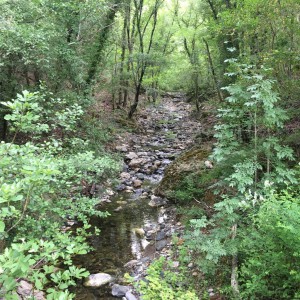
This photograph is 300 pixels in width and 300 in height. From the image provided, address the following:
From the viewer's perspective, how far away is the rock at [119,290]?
4.80 metres

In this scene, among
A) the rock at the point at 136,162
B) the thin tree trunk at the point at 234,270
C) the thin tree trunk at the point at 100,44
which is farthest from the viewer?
the rock at the point at 136,162

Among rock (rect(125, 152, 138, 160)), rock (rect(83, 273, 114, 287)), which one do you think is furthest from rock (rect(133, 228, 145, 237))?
rock (rect(125, 152, 138, 160))

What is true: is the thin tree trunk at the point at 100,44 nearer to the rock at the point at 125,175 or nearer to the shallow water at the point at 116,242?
the rock at the point at 125,175

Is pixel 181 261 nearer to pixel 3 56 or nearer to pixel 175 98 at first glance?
pixel 3 56

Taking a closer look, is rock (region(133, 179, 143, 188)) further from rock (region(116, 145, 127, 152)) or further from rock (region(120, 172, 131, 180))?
rock (region(116, 145, 127, 152))

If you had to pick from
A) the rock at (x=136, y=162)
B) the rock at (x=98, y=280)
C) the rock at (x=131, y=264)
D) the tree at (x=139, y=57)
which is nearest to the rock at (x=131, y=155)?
the rock at (x=136, y=162)

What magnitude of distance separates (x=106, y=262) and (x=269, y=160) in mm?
3803

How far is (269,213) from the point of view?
3.10 meters

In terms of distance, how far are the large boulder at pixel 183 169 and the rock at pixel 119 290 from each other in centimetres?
357

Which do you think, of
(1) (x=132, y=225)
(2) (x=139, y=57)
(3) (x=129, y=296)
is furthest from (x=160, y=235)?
(2) (x=139, y=57)

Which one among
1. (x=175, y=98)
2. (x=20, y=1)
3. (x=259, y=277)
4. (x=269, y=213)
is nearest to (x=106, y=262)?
(x=259, y=277)

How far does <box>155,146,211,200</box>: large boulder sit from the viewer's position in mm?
8188

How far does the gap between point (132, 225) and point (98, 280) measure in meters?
2.34

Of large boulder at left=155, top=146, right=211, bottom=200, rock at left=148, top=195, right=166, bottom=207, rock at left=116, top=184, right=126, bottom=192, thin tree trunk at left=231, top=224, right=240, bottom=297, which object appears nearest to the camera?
thin tree trunk at left=231, top=224, right=240, bottom=297
